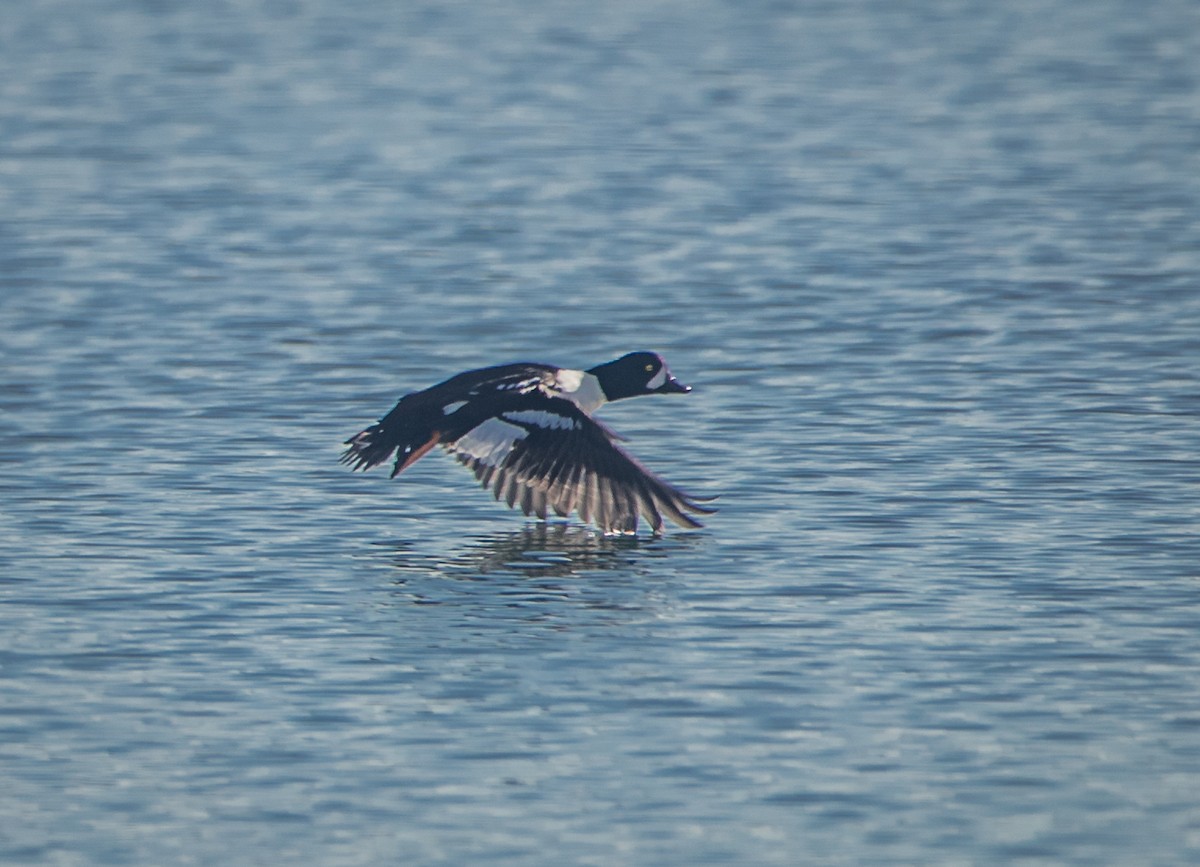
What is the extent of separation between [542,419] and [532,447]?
6.0 inches

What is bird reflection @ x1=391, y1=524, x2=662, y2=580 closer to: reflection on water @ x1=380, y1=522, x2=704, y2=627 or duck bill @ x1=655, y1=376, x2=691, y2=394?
reflection on water @ x1=380, y1=522, x2=704, y2=627

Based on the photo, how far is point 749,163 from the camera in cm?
2623

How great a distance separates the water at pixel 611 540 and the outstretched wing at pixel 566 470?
0.22m

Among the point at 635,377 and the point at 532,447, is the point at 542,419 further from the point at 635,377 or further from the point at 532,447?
the point at 635,377

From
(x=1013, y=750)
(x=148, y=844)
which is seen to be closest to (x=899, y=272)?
(x=1013, y=750)

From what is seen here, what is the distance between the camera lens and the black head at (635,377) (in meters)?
12.9

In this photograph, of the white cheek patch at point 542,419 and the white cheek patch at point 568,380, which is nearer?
the white cheek patch at point 542,419

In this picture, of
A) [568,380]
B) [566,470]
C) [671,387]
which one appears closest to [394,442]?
[566,470]

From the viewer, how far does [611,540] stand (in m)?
11.7

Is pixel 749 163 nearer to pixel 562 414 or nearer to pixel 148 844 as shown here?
pixel 562 414

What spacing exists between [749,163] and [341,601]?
16.4 m

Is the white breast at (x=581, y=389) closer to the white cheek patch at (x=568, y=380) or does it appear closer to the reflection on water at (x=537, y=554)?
the white cheek patch at (x=568, y=380)

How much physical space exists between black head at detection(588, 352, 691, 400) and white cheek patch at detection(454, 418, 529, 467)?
1146 mm

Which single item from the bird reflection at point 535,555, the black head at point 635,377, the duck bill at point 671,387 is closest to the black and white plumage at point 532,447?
the bird reflection at point 535,555
